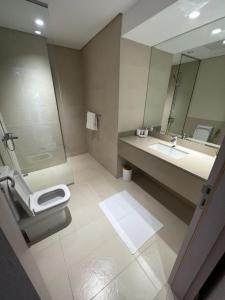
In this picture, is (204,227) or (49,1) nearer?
(204,227)

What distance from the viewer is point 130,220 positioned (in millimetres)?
1631

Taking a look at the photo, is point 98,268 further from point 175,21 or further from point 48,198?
point 175,21

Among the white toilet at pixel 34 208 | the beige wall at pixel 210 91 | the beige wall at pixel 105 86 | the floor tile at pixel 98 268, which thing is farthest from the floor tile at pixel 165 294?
the beige wall at pixel 210 91

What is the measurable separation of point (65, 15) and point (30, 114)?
1.57 metres

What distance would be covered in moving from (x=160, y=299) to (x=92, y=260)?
0.62 meters

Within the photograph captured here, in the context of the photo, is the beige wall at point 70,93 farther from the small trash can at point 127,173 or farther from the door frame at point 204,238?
the door frame at point 204,238

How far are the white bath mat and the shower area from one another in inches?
37.2

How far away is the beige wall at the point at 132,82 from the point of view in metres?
1.73

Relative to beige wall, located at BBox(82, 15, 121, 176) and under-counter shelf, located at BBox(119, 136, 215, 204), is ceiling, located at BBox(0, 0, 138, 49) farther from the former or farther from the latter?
under-counter shelf, located at BBox(119, 136, 215, 204)

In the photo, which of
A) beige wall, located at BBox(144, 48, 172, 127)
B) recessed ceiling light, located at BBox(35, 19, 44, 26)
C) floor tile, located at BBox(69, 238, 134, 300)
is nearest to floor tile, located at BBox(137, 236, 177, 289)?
floor tile, located at BBox(69, 238, 134, 300)

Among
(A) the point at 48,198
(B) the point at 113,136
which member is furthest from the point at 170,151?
(A) the point at 48,198

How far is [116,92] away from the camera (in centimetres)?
189

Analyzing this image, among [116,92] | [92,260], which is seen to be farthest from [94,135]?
[92,260]

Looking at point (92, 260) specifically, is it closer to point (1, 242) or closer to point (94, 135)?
point (1, 242)
